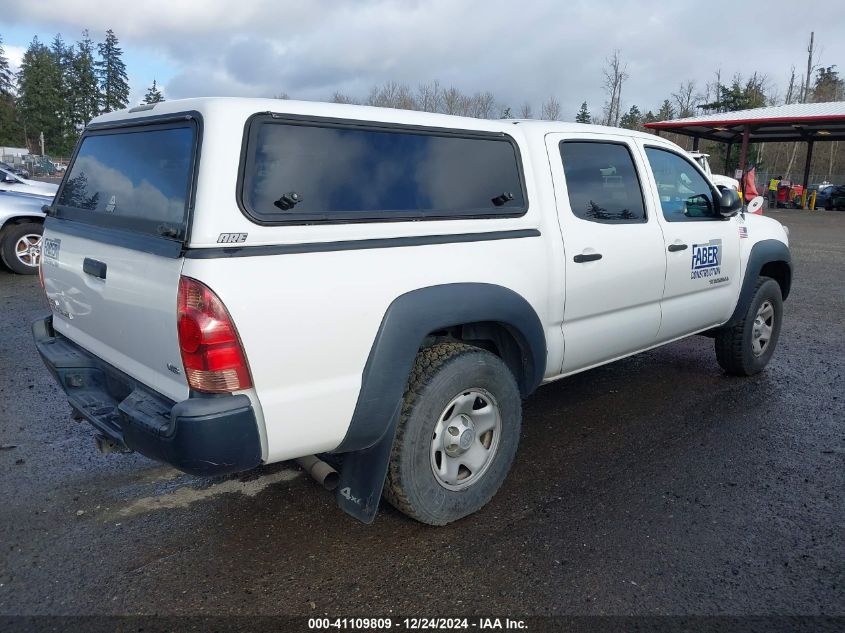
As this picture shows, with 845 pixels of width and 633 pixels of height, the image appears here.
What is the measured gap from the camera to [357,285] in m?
2.70

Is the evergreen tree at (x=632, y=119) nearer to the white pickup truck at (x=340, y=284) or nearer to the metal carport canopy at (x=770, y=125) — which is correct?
the metal carport canopy at (x=770, y=125)

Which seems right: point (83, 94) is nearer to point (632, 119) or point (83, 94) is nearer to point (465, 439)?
point (632, 119)

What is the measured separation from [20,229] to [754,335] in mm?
9625

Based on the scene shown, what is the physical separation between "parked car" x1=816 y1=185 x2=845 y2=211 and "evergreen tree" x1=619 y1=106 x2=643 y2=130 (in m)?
24.3

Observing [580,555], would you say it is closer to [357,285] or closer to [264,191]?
[357,285]

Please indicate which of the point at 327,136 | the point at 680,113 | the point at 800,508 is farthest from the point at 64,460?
the point at 680,113

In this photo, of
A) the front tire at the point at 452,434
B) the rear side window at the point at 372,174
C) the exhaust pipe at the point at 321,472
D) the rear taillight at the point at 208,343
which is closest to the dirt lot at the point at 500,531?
the front tire at the point at 452,434

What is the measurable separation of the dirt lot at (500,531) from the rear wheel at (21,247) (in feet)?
19.4

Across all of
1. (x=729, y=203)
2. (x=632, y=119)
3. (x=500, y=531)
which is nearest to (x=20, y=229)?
(x=500, y=531)

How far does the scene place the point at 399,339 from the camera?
286 centimetres

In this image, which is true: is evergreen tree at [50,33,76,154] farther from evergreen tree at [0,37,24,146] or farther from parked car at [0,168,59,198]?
parked car at [0,168,59,198]

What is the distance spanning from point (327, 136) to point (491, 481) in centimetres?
185

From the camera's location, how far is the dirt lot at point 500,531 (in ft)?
9.14

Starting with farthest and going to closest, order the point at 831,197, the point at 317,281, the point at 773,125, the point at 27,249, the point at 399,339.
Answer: the point at 831,197 < the point at 773,125 < the point at 27,249 < the point at 399,339 < the point at 317,281
